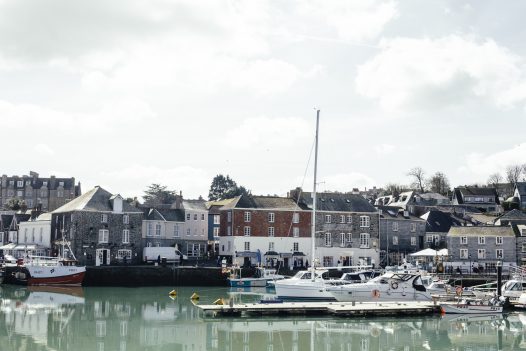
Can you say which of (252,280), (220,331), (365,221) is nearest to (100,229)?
(252,280)

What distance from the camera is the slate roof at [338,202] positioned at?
80.1 metres

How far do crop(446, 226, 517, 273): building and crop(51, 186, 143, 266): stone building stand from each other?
35755mm

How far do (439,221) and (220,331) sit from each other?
59.0 metres

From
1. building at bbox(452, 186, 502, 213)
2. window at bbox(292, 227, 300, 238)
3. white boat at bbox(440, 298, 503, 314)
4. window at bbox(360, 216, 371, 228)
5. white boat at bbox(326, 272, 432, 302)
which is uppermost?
building at bbox(452, 186, 502, 213)

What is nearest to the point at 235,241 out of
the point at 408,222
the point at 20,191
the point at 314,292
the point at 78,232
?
the point at 78,232

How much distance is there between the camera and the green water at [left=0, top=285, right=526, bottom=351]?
31031 millimetres

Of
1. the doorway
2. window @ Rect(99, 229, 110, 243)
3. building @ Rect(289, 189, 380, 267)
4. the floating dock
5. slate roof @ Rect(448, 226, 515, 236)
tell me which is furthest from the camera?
building @ Rect(289, 189, 380, 267)

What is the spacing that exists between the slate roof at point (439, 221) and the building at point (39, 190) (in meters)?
73.7

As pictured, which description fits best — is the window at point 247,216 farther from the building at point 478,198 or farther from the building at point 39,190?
the building at point 39,190

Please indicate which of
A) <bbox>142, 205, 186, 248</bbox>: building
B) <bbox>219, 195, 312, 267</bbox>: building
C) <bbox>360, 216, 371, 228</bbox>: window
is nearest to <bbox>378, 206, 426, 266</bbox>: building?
<bbox>360, 216, 371, 228</bbox>: window

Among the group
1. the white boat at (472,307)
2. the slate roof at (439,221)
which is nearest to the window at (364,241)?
the slate roof at (439,221)

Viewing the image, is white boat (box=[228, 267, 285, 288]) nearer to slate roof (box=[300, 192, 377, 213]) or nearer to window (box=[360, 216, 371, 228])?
slate roof (box=[300, 192, 377, 213])

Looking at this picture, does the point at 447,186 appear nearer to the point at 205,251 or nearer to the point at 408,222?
the point at 408,222

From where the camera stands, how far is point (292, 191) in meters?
83.3
